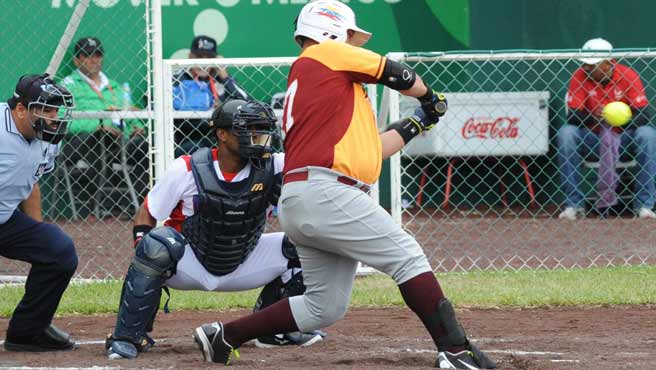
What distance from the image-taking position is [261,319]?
5.84 meters

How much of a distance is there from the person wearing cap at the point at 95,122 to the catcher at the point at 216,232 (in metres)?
5.09

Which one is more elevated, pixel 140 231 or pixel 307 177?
pixel 307 177

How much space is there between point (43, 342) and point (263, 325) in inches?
56.4

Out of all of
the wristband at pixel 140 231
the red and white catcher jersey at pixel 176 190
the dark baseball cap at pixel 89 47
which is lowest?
the wristband at pixel 140 231

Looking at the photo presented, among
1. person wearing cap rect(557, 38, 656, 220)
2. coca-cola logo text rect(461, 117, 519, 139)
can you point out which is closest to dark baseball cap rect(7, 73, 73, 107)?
person wearing cap rect(557, 38, 656, 220)

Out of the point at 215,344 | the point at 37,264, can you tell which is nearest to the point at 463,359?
the point at 215,344

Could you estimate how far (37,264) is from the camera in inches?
256

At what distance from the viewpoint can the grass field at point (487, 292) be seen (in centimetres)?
817

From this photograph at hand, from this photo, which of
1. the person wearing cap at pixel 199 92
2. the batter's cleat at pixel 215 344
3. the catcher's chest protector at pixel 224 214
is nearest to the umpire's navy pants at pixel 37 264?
the catcher's chest protector at pixel 224 214

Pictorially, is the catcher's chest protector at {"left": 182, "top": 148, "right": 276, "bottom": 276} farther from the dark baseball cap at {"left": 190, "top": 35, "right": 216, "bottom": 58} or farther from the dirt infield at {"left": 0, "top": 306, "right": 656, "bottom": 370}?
the dark baseball cap at {"left": 190, "top": 35, "right": 216, "bottom": 58}

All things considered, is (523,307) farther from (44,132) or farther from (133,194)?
(133,194)

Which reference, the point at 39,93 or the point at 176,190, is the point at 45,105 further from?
the point at 176,190

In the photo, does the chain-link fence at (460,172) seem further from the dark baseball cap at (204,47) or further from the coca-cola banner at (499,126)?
the dark baseball cap at (204,47)

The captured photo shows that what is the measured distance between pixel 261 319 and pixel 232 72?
723 centimetres
